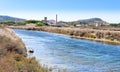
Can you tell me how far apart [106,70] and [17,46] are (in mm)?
8957

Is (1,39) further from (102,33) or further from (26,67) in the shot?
(102,33)

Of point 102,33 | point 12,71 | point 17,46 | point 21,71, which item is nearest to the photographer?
point 12,71

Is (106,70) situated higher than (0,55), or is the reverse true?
(0,55)

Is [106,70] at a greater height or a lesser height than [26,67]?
lesser

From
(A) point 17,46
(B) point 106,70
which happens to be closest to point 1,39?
(A) point 17,46

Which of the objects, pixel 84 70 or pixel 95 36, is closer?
pixel 84 70

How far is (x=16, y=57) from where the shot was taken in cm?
2697

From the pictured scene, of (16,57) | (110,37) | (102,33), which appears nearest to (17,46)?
(16,57)

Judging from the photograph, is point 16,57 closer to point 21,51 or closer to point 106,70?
point 21,51

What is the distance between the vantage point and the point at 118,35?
295ft

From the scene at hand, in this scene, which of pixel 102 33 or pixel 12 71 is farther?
pixel 102 33

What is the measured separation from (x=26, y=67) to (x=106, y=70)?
44.5ft

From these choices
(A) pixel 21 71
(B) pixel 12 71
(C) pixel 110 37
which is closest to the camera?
(B) pixel 12 71

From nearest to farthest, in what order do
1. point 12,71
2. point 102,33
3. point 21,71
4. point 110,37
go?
1. point 12,71
2. point 21,71
3. point 110,37
4. point 102,33
